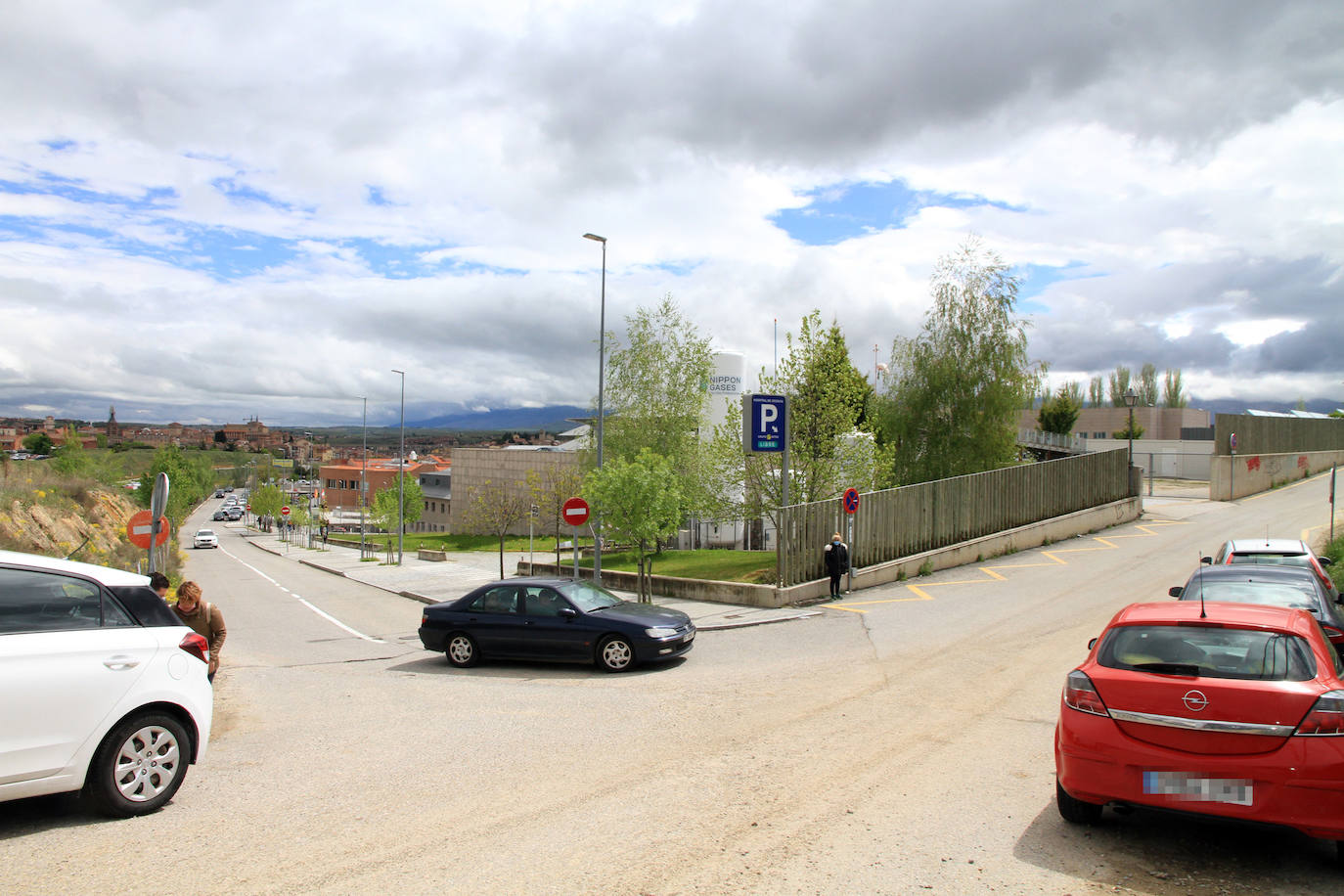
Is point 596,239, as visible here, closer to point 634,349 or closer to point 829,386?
point 829,386

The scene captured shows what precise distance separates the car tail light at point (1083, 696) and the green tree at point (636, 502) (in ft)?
42.2

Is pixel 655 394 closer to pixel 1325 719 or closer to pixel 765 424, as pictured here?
pixel 765 424

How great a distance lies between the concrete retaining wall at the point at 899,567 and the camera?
18.7 m

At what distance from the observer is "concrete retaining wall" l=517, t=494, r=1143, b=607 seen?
18688 millimetres

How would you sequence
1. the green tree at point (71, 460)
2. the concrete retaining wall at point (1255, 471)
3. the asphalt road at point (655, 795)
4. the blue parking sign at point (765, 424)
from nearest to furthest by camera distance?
1. the asphalt road at point (655, 795)
2. the blue parking sign at point (765, 424)
3. the concrete retaining wall at point (1255, 471)
4. the green tree at point (71, 460)

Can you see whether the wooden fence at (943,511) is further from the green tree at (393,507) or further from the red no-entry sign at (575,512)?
the green tree at (393,507)

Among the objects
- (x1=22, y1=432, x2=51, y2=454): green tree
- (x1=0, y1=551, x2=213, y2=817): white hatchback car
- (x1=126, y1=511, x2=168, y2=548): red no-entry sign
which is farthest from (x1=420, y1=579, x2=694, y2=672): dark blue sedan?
(x1=22, y1=432, x2=51, y2=454): green tree

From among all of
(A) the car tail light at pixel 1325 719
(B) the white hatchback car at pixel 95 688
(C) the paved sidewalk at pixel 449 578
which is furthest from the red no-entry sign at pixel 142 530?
(A) the car tail light at pixel 1325 719

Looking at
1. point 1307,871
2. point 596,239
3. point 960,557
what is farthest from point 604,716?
point 960,557

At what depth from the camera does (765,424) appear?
19.1 meters

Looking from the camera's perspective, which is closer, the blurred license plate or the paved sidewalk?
the blurred license plate

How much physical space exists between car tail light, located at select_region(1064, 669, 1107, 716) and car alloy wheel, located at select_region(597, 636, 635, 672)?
7.31m

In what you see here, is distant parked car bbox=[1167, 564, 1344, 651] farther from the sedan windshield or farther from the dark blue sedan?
the sedan windshield

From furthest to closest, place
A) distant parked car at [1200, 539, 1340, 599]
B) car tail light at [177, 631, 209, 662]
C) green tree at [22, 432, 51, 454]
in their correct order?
green tree at [22, 432, 51, 454] → distant parked car at [1200, 539, 1340, 599] → car tail light at [177, 631, 209, 662]
